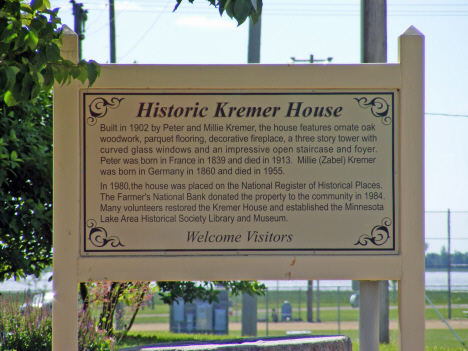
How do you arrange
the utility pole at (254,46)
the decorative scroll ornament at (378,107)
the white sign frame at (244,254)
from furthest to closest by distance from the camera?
1. the utility pole at (254,46)
2. the decorative scroll ornament at (378,107)
3. the white sign frame at (244,254)

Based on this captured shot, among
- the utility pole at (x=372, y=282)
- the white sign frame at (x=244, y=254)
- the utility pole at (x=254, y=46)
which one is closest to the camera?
the white sign frame at (x=244, y=254)

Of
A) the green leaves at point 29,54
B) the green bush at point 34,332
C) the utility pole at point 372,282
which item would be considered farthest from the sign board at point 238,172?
the green bush at point 34,332

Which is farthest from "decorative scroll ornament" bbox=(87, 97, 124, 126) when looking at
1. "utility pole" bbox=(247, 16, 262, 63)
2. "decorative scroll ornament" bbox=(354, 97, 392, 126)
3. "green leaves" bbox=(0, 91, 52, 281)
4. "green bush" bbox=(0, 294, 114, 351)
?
"utility pole" bbox=(247, 16, 262, 63)

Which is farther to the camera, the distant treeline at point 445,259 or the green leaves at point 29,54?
the distant treeline at point 445,259

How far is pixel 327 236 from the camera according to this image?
13.1 feet

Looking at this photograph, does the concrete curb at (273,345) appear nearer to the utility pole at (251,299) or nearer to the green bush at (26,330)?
the green bush at (26,330)

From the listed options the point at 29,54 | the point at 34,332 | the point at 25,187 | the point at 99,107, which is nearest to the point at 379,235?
the point at 99,107

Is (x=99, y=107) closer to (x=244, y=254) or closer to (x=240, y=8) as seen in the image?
(x=240, y=8)

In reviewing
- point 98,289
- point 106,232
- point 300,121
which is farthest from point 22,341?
point 300,121

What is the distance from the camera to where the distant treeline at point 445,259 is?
14.9m

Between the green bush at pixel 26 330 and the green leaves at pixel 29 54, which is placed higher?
the green leaves at pixel 29 54

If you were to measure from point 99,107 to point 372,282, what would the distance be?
2688mm

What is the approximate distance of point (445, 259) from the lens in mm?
19328

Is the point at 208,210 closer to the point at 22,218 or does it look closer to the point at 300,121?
the point at 300,121
